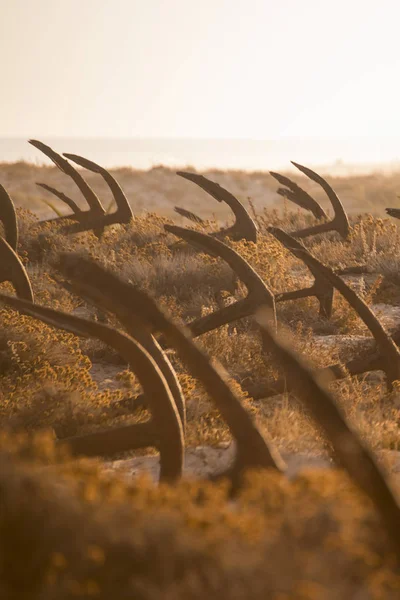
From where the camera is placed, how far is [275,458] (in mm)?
2285

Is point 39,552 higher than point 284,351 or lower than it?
lower

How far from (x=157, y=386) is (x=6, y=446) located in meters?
0.57

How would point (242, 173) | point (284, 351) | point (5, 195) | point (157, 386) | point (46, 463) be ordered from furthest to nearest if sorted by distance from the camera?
point (242, 173)
point (5, 195)
point (157, 386)
point (46, 463)
point (284, 351)

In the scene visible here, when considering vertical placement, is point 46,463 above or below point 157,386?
below

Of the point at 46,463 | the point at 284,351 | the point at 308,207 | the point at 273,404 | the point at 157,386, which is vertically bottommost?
the point at 273,404

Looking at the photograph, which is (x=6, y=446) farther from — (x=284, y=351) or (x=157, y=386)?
(x=284, y=351)

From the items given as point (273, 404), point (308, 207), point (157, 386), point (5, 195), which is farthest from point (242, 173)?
point (157, 386)

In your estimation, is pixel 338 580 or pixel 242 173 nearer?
pixel 338 580

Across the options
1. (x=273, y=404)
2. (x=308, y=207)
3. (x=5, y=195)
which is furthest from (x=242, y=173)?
(x=273, y=404)

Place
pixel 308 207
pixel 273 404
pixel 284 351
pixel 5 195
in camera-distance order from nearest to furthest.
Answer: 1. pixel 284 351
2. pixel 273 404
3. pixel 5 195
4. pixel 308 207

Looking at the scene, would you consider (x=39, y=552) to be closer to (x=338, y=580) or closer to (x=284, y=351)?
(x=338, y=580)

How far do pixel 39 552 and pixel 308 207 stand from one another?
28.1 feet

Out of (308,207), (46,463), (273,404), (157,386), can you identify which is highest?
(308,207)

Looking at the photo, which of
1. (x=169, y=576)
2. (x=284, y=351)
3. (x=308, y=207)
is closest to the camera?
(x=169, y=576)
